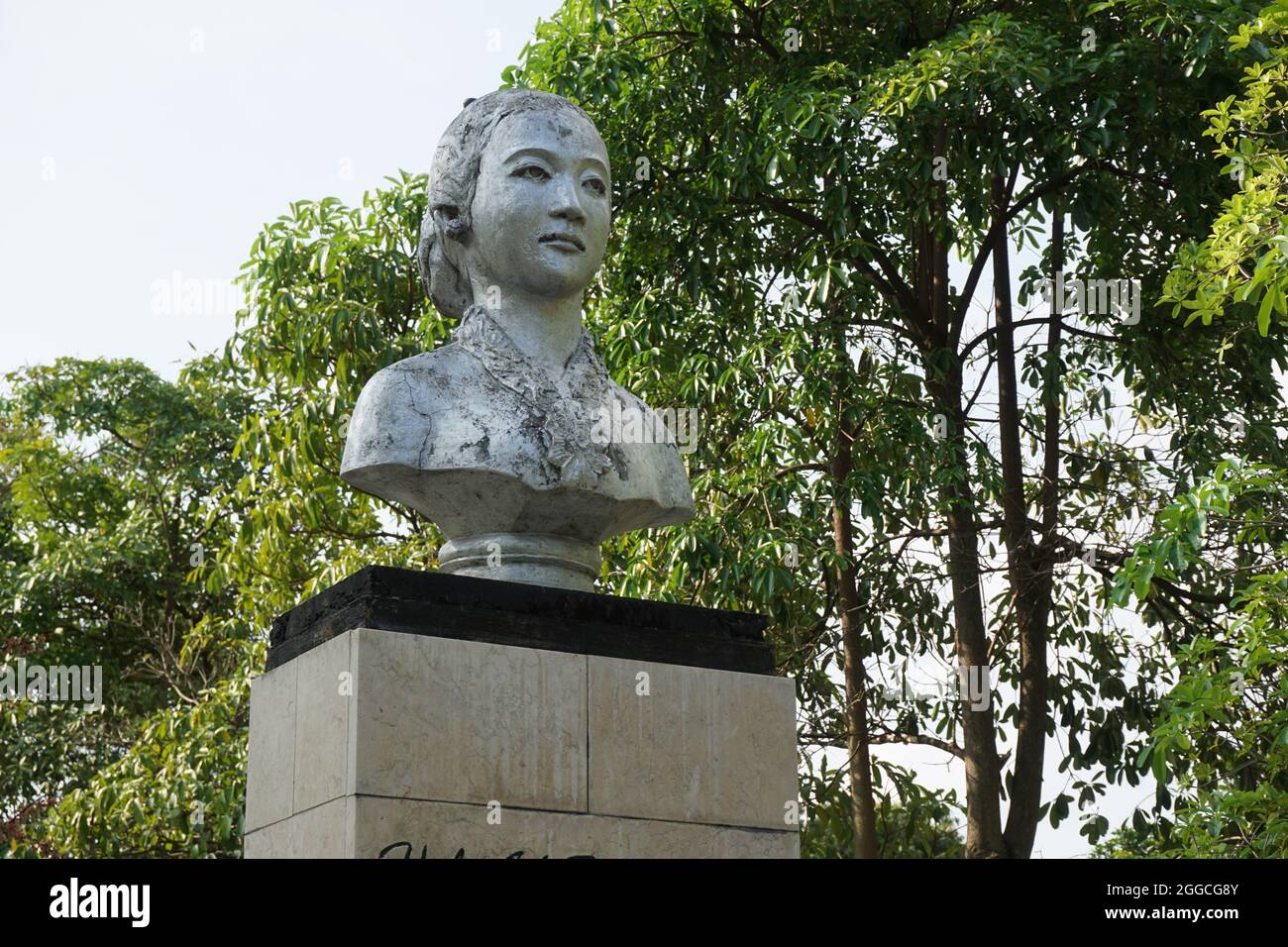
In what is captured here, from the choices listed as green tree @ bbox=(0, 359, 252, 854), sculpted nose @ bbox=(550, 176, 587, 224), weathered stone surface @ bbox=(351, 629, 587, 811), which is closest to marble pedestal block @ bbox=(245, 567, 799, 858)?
weathered stone surface @ bbox=(351, 629, 587, 811)

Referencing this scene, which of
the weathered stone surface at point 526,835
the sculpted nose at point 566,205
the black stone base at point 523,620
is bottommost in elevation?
the weathered stone surface at point 526,835

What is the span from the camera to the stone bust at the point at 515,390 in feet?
18.6

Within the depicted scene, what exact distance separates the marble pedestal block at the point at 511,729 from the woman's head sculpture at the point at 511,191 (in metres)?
1.23

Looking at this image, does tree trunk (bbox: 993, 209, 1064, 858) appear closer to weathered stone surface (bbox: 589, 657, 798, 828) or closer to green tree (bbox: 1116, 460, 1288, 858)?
green tree (bbox: 1116, 460, 1288, 858)

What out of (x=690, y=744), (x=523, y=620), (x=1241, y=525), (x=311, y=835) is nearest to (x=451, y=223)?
(x=523, y=620)

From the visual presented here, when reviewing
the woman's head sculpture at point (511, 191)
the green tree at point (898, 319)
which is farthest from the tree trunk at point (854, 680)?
the woman's head sculpture at point (511, 191)

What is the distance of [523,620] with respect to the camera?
17.6 ft

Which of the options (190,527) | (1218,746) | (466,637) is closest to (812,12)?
(1218,746)

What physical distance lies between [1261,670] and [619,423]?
396 centimetres

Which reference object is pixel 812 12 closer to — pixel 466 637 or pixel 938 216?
pixel 938 216

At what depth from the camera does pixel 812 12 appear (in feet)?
33.2

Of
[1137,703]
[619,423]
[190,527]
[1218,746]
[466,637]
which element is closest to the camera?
[466,637]

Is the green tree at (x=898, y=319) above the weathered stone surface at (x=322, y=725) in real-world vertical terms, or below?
above

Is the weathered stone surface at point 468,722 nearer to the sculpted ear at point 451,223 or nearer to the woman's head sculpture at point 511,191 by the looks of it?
the woman's head sculpture at point 511,191
